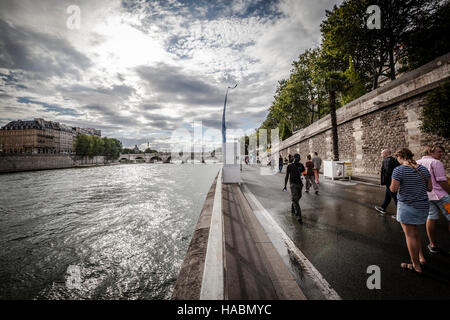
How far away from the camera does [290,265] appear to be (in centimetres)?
298

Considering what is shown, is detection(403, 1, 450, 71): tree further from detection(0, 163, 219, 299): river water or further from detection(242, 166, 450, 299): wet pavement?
detection(0, 163, 219, 299): river water

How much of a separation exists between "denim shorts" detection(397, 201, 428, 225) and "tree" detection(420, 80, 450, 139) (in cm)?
840

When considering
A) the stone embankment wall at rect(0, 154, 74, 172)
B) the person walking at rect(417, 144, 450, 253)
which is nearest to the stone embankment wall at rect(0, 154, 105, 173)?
the stone embankment wall at rect(0, 154, 74, 172)

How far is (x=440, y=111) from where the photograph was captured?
771 cm

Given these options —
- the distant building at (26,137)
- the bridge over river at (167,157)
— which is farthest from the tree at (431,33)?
the distant building at (26,137)

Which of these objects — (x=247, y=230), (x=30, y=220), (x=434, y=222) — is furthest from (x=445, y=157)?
(x=30, y=220)

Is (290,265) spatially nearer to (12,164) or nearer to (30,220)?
(30,220)

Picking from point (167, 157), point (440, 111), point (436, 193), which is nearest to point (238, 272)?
point (436, 193)

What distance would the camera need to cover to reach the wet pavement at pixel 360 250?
2.39 metres

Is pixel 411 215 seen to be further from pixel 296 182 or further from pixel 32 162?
pixel 32 162

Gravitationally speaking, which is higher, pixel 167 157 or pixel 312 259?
pixel 167 157

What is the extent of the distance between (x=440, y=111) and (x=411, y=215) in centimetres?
861

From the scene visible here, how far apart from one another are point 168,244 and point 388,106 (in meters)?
15.5

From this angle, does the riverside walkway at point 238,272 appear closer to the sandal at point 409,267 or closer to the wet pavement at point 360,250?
the wet pavement at point 360,250
